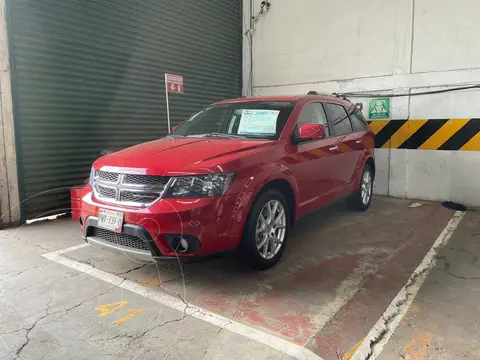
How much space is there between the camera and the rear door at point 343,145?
4496 mm

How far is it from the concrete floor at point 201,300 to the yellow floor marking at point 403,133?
2396 millimetres

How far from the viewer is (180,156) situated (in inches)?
121

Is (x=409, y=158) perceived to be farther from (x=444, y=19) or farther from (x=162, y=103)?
(x=162, y=103)

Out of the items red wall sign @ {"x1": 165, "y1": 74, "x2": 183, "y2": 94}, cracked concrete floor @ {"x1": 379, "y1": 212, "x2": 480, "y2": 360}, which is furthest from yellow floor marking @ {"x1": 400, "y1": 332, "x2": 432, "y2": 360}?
red wall sign @ {"x1": 165, "y1": 74, "x2": 183, "y2": 94}

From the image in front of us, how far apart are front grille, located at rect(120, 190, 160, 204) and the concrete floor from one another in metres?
0.74

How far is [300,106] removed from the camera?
154 inches

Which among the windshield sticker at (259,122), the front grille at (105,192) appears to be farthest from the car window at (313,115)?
the front grille at (105,192)

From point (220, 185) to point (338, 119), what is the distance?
96.0 inches

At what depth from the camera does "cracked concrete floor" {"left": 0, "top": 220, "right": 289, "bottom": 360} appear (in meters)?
2.22

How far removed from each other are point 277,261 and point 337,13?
5.22 metres

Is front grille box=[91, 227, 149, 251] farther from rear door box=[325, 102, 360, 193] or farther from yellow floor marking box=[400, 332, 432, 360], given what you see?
rear door box=[325, 102, 360, 193]

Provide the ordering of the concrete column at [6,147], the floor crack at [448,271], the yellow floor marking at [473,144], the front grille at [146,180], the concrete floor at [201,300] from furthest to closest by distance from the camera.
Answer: the yellow floor marking at [473,144], the concrete column at [6,147], the floor crack at [448,271], the front grille at [146,180], the concrete floor at [201,300]

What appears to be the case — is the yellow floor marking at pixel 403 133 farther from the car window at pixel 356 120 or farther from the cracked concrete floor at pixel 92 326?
the cracked concrete floor at pixel 92 326

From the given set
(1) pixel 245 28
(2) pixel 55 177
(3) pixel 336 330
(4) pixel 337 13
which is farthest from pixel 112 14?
(3) pixel 336 330
